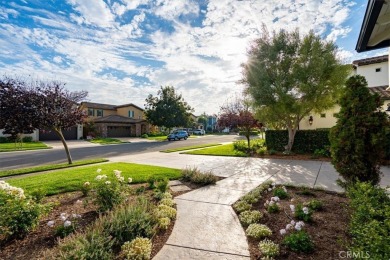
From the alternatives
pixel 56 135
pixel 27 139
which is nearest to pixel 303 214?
pixel 27 139

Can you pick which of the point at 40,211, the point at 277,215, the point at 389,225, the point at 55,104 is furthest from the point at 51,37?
the point at 389,225

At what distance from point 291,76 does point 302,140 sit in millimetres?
4061

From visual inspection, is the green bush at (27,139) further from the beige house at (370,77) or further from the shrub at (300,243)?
the shrub at (300,243)

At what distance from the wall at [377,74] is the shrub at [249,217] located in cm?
2142

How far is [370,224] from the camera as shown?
2.34 metres

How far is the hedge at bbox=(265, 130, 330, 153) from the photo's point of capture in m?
12.4

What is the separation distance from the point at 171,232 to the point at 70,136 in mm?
33739

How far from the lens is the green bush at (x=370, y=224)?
6.36 feet

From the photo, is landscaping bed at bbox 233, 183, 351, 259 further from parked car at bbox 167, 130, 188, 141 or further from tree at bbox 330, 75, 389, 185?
parked car at bbox 167, 130, 188, 141

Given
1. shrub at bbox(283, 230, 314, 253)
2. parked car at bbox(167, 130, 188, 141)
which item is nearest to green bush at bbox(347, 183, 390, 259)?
shrub at bbox(283, 230, 314, 253)

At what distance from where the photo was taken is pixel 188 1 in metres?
8.46

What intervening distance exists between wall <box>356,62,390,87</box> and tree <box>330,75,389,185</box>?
18.8 meters

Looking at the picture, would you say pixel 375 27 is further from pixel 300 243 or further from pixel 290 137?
pixel 290 137

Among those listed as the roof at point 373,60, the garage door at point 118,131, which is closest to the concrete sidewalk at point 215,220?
the roof at point 373,60
